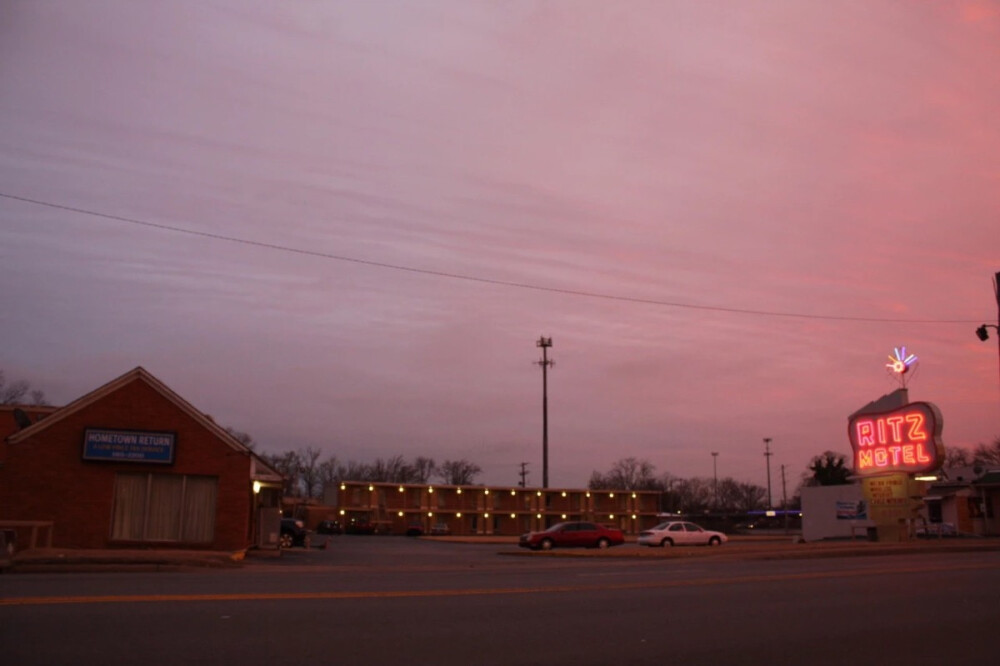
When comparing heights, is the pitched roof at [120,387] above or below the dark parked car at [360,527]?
above

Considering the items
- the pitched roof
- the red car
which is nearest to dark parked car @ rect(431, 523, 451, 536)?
the red car

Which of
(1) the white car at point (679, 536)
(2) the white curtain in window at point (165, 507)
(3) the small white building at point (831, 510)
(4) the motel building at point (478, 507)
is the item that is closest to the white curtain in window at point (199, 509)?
(2) the white curtain in window at point (165, 507)

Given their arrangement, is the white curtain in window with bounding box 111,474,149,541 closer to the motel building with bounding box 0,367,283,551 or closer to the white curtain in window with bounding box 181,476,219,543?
the motel building with bounding box 0,367,283,551

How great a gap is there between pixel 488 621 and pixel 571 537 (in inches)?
1278

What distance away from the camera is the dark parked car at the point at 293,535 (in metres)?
39.7

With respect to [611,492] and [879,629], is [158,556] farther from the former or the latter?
[611,492]

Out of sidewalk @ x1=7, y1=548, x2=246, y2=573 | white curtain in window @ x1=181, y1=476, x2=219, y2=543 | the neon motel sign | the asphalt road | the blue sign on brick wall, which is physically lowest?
the asphalt road

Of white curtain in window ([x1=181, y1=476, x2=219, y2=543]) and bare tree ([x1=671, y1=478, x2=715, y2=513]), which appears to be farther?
bare tree ([x1=671, y1=478, x2=715, y2=513])

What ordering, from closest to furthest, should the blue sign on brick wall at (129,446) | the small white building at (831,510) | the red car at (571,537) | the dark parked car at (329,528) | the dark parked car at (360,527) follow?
1. the blue sign on brick wall at (129,446)
2. the red car at (571,537)
3. the small white building at (831,510)
4. the dark parked car at (329,528)
5. the dark parked car at (360,527)

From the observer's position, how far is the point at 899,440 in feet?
129

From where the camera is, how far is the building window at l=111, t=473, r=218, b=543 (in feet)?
93.7

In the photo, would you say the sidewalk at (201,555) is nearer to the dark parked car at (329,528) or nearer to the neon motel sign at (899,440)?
the neon motel sign at (899,440)

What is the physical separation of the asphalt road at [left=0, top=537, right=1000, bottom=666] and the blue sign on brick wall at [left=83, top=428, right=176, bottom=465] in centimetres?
1135

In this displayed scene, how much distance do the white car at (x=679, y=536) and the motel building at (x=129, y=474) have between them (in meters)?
22.2
